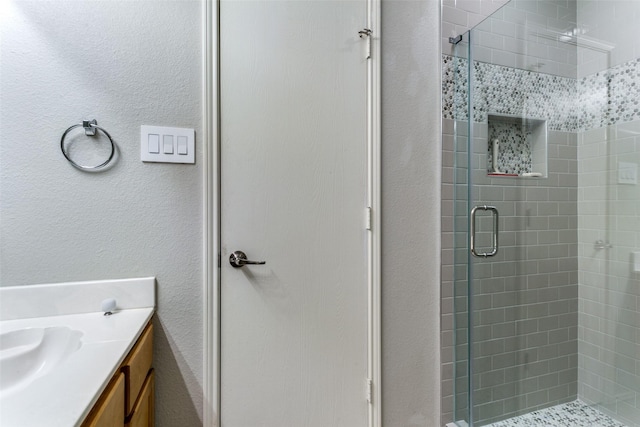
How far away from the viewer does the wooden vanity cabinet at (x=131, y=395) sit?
0.60 m

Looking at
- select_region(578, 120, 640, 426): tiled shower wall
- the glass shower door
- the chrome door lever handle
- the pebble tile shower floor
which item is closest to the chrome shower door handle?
the glass shower door

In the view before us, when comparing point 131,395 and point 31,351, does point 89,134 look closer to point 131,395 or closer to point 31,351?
point 31,351

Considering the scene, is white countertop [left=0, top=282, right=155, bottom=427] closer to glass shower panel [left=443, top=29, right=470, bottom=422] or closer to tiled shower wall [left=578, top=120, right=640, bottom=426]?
glass shower panel [left=443, top=29, right=470, bottom=422]

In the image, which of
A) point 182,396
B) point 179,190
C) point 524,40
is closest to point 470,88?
point 524,40

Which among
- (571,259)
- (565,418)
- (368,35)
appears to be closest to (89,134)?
(368,35)

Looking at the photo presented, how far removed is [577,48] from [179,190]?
224cm

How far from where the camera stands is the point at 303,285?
51.4 inches

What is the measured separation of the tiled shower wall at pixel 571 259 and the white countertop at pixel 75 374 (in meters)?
1.44

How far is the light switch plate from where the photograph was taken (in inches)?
43.5

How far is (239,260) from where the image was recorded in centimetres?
120

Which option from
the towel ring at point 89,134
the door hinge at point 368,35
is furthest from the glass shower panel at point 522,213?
the towel ring at point 89,134

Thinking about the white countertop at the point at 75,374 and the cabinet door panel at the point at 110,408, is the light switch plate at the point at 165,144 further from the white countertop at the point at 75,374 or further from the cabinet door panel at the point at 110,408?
the cabinet door panel at the point at 110,408

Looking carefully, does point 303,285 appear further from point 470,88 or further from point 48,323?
point 470,88

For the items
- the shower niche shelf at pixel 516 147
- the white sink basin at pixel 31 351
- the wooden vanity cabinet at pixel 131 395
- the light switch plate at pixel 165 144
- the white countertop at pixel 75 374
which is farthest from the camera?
the shower niche shelf at pixel 516 147
